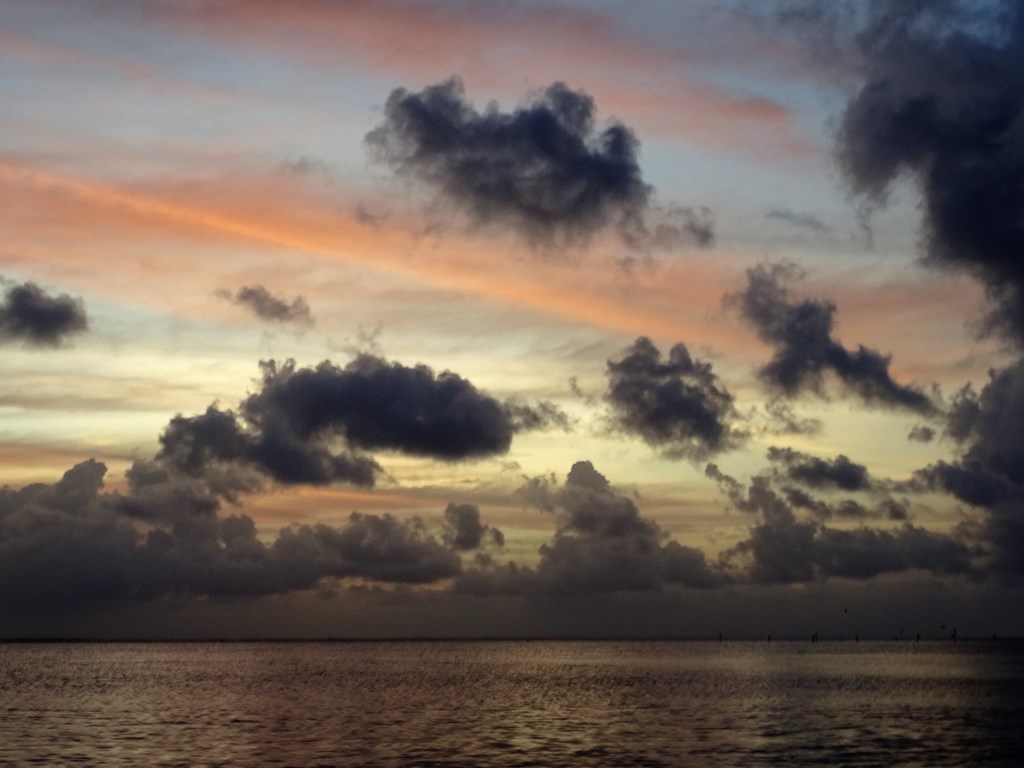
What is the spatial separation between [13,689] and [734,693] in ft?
344

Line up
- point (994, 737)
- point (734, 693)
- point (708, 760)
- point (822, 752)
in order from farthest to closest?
point (734, 693) < point (994, 737) < point (822, 752) < point (708, 760)

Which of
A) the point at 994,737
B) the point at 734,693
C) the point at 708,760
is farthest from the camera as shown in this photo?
the point at 734,693

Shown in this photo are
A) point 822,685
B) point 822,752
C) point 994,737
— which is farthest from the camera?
point 822,685

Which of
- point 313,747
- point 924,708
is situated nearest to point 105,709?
point 313,747

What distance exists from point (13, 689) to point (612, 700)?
92552mm

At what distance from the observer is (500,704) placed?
439 ft

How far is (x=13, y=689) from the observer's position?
175 metres

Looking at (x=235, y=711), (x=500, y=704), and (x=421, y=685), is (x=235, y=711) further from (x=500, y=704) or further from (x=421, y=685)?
(x=421, y=685)

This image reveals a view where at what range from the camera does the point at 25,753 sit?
8419 cm

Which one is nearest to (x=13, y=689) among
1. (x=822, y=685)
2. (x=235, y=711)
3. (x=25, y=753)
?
(x=235, y=711)

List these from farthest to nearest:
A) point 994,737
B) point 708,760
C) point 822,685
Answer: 1. point 822,685
2. point 994,737
3. point 708,760

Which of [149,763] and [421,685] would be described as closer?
[149,763]

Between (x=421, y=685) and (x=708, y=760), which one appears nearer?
(x=708, y=760)

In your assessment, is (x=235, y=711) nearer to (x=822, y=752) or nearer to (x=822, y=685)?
(x=822, y=752)
